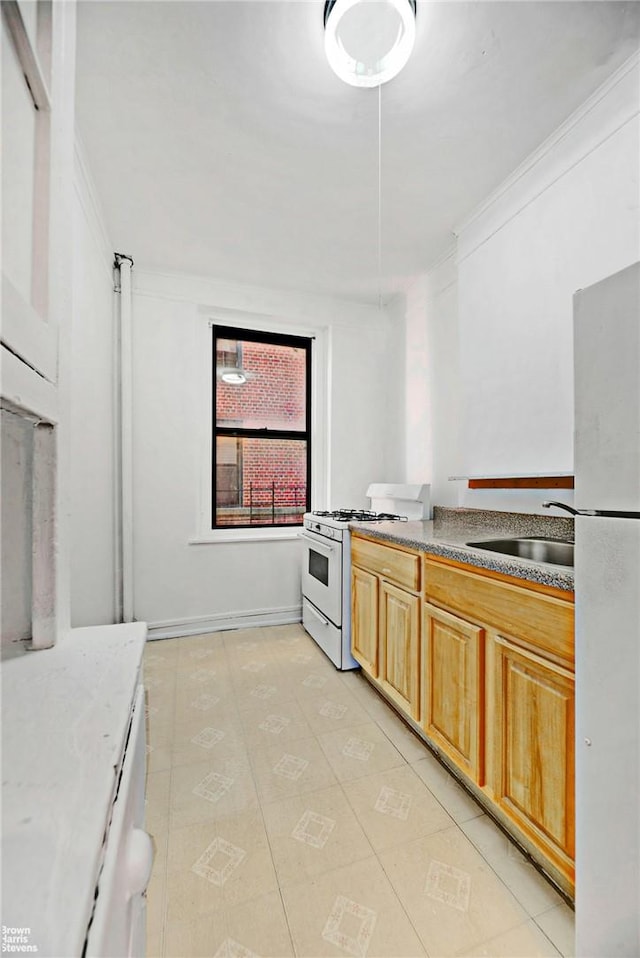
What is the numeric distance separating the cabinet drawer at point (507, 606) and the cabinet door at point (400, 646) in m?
0.19

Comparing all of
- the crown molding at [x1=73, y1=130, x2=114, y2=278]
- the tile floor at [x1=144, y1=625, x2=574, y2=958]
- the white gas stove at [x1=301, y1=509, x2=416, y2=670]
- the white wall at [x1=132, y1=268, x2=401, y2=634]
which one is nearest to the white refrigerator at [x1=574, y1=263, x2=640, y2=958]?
the tile floor at [x1=144, y1=625, x2=574, y2=958]

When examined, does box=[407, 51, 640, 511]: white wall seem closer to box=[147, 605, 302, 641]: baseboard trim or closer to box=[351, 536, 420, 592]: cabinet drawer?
box=[351, 536, 420, 592]: cabinet drawer

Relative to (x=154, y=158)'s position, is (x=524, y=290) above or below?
below

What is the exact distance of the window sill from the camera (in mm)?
3129

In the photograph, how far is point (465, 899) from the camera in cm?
115

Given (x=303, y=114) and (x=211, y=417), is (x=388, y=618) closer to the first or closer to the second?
(x=211, y=417)

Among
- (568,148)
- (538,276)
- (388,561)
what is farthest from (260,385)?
(568,148)

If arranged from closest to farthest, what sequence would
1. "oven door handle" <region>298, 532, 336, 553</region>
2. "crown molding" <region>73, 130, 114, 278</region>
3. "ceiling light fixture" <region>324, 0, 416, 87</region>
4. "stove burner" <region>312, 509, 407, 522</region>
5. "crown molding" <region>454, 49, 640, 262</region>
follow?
"ceiling light fixture" <region>324, 0, 416, 87</region> < "crown molding" <region>454, 49, 640, 262</region> < "crown molding" <region>73, 130, 114, 278</region> < "oven door handle" <region>298, 532, 336, 553</region> < "stove burner" <region>312, 509, 407, 522</region>

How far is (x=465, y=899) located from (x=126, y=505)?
2600mm

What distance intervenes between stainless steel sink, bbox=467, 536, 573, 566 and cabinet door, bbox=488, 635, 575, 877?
0.57 meters

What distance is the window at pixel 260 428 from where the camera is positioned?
10.9ft

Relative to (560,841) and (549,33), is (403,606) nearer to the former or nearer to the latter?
(560,841)

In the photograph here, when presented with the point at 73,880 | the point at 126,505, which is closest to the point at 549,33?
the point at 73,880

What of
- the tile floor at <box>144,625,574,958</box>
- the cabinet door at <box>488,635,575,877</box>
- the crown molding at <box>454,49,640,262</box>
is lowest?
the tile floor at <box>144,625,574,958</box>
